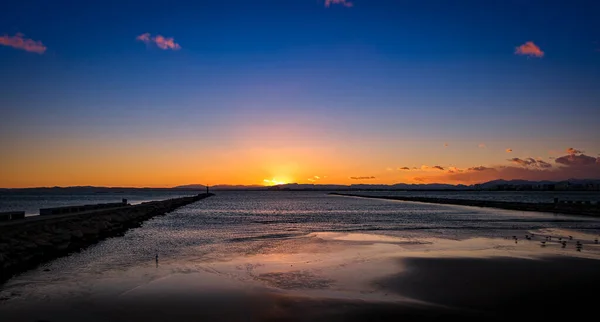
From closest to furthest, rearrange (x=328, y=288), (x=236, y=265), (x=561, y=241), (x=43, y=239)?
(x=328, y=288) < (x=236, y=265) < (x=43, y=239) < (x=561, y=241)

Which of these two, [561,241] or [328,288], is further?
[561,241]

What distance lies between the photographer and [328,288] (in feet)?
41.9

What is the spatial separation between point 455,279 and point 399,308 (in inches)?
164

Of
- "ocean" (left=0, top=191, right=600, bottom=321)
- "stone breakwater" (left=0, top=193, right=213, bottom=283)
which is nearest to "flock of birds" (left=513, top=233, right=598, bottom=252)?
"ocean" (left=0, top=191, right=600, bottom=321)

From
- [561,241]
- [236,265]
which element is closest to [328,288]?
[236,265]

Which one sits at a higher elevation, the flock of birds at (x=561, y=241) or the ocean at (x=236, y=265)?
the flock of birds at (x=561, y=241)

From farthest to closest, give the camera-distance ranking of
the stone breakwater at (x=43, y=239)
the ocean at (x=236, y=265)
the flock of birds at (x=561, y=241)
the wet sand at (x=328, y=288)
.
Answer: the flock of birds at (x=561, y=241) → the stone breakwater at (x=43, y=239) → the ocean at (x=236, y=265) → the wet sand at (x=328, y=288)

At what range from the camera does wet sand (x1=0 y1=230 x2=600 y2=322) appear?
33.9ft

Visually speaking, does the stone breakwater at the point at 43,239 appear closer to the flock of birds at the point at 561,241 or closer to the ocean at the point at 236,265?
the ocean at the point at 236,265

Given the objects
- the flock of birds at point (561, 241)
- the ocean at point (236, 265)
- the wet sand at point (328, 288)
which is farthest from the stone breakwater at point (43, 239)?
the flock of birds at point (561, 241)

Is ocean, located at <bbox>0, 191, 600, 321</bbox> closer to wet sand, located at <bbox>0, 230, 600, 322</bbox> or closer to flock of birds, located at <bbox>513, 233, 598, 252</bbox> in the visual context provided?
wet sand, located at <bbox>0, 230, 600, 322</bbox>

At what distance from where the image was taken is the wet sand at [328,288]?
10328mm

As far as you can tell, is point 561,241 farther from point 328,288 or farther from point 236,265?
point 236,265

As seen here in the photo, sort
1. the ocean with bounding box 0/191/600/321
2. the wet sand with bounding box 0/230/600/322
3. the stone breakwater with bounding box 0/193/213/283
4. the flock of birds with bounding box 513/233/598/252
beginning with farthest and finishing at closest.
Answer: the flock of birds with bounding box 513/233/598/252 < the stone breakwater with bounding box 0/193/213/283 < the ocean with bounding box 0/191/600/321 < the wet sand with bounding box 0/230/600/322
